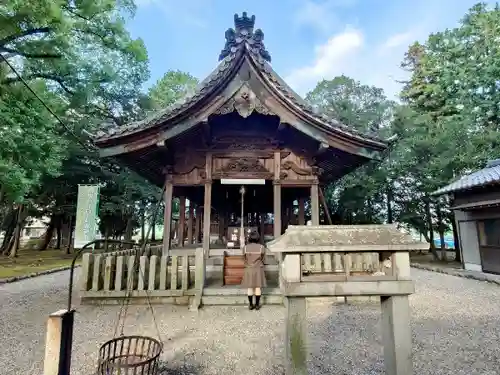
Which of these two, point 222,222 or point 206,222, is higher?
point 222,222

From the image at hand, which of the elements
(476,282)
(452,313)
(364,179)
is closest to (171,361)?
(452,313)

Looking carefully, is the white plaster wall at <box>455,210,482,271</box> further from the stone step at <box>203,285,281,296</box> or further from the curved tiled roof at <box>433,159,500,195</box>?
the stone step at <box>203,285,281,296</box>

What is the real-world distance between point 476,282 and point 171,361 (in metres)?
11.3

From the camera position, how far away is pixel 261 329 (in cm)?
504

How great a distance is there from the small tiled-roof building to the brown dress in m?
10.2

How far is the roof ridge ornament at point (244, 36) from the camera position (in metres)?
6.97

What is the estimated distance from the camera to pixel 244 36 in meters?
7.14

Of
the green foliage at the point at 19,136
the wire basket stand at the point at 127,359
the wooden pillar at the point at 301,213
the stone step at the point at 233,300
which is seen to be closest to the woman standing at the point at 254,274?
the stone step at the point at 233,300

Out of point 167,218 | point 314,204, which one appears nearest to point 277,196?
point 314,204

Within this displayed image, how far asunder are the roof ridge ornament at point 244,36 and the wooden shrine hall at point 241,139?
3 centimetres

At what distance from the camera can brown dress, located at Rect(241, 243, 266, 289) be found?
6305 mm

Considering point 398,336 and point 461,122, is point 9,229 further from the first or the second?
point 461,122

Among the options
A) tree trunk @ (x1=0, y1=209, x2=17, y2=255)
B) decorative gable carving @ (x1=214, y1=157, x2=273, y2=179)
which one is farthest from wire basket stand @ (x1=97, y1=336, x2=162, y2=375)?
tree trunk @ (x1=0, y1=209, x2=17, y2=255)

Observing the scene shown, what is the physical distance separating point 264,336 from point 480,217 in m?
12.6
